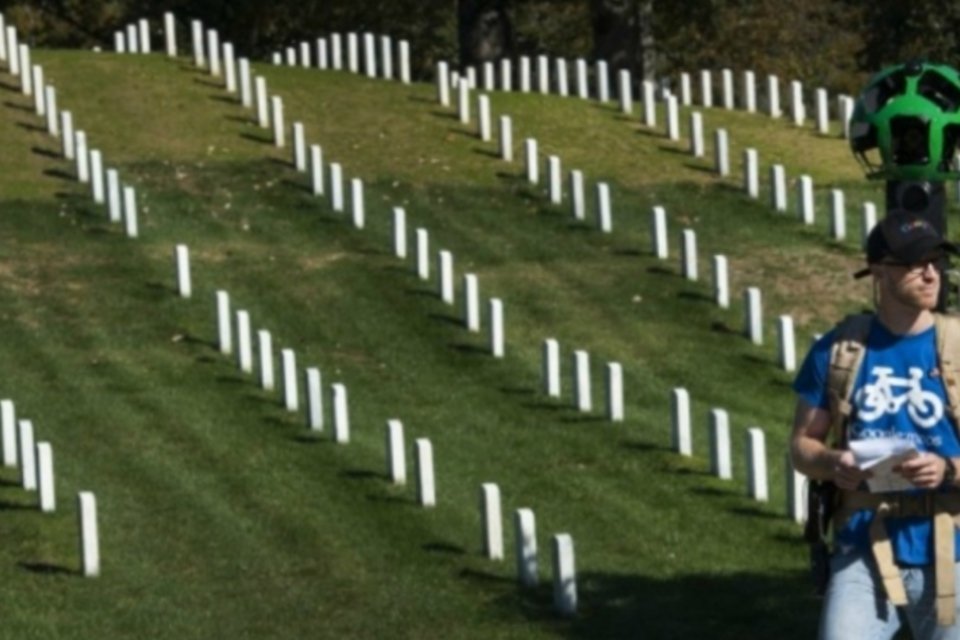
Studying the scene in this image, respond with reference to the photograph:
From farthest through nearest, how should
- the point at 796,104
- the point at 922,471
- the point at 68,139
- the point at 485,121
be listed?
the point at 796,104 < the point at 485,121 < the point at 68,139 < the point at 922,471

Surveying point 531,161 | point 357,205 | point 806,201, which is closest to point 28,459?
point 357,205

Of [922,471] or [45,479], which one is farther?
[45,479]

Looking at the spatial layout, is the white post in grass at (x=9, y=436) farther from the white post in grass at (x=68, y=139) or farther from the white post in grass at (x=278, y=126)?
the white post in grass at (x=278, y=126)

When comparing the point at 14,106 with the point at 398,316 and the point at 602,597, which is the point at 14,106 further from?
the point at 602,597

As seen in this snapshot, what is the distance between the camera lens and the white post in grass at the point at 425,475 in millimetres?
22188

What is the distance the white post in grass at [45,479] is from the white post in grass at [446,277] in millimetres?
9670

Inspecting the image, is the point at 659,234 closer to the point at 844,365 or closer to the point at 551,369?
the point at 551,369

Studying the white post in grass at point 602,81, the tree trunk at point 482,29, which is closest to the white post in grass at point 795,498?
the white post in grass at point 602,81

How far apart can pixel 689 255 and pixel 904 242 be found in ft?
75.9

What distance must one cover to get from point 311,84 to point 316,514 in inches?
897

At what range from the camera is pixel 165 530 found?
21906mm

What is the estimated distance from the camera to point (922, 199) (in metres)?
13.2

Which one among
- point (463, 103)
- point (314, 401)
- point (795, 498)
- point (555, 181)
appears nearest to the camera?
point (795, 498)

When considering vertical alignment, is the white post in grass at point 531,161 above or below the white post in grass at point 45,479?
below
